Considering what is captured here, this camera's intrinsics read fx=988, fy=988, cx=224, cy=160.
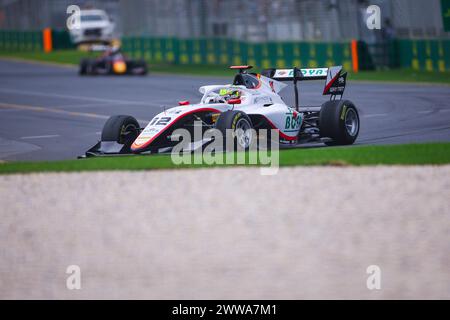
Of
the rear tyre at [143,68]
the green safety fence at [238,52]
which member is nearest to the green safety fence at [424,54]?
the green safety fence at [238,52]

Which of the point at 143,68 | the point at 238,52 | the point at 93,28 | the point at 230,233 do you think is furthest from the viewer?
the point at 93,28

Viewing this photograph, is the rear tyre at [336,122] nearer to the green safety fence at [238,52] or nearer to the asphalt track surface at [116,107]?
the asphalt track surface at [116,107]

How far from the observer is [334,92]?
49.2 ft

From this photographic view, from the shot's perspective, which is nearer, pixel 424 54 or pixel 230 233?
pixel 230 233

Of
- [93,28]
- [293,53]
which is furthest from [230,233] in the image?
[93,28]

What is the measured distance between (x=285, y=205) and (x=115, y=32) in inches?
1793

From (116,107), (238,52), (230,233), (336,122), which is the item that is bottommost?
(230,233)

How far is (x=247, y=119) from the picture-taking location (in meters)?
13.3

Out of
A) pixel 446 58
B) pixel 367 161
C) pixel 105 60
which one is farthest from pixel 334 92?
pixel 105 60

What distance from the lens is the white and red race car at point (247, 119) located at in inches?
518

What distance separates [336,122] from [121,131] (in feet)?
9.96

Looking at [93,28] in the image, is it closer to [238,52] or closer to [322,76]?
[238,52]

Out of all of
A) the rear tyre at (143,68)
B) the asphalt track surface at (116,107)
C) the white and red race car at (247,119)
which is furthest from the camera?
the rear tyre at (143,68)
